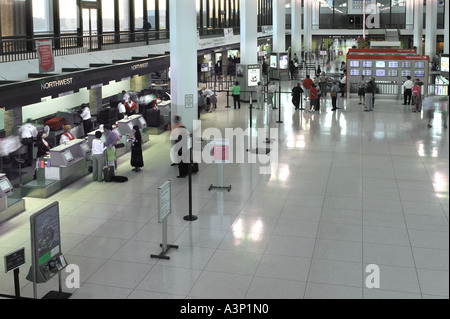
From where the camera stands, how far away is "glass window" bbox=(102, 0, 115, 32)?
23.1m

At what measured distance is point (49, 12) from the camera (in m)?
18.4

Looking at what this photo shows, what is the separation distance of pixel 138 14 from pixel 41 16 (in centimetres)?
993

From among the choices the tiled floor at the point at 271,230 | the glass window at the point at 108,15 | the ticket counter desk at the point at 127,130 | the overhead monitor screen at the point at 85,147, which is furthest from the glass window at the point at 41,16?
the tiled floor at the point at 271,230

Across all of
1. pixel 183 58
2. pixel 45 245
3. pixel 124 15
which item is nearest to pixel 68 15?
pixel 183 58

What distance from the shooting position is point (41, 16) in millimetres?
17844

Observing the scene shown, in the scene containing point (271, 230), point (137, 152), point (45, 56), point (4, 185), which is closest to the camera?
point (271, 230)

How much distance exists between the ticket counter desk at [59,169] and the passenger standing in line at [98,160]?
473 millimetres

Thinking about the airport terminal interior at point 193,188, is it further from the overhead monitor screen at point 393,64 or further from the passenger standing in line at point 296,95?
the overhead monitor screen at point 393,64

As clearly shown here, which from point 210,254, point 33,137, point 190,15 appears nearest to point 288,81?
point 190,15

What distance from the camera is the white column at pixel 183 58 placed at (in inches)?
666

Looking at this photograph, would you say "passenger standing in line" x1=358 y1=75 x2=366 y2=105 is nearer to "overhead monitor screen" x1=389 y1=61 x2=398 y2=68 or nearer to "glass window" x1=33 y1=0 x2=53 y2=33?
"overhead monitor screen" x1=389 y1=61 x2=398 y2=68

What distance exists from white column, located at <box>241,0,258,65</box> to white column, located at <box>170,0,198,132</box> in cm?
1219

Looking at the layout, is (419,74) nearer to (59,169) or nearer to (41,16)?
(41,16)
